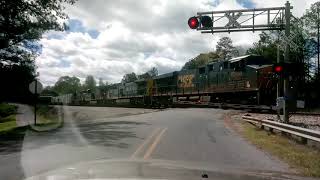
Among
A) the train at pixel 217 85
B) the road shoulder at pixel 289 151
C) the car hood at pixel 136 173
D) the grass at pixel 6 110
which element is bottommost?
the road shoulder at pixel 289 151

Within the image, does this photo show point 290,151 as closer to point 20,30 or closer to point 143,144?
point 143,144

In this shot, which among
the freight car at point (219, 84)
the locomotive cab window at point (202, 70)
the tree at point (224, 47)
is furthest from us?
the tree at point (224, 47)

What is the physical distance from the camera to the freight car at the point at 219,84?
4225 centimetres

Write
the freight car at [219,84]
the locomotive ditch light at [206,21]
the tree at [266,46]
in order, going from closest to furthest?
the locomotive ditch light at [206,21] < the freight car at [219,84] < the tree at [266,46]

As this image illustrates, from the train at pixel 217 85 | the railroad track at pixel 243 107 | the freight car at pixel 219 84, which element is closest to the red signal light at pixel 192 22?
the train at pixel 217 85

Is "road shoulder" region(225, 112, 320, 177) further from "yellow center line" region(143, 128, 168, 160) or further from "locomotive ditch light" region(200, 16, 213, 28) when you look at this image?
"locomotive ditch light" region(200, 16, 213, 28)

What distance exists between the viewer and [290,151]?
17172 millimetres

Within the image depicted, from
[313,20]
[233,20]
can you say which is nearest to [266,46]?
[313,20]

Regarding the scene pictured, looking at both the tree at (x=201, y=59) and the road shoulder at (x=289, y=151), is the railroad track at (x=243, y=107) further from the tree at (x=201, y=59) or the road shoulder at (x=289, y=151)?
the tree at (x=201, y=59)

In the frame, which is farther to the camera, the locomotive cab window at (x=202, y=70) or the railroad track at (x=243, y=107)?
the locomotive cab window at (x=202, y=70)

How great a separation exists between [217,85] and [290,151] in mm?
30001

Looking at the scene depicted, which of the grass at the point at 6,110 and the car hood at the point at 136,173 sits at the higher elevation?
the car hood at the point at 136,173

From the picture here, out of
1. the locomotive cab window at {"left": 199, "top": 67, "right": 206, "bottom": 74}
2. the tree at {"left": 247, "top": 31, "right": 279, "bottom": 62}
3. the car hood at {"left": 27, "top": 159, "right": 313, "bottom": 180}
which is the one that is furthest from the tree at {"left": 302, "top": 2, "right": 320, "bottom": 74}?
the car hood at {"left": 27, "top": 159, "right": 313, "bottom": 180}

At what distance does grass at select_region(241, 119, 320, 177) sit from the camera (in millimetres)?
13481
